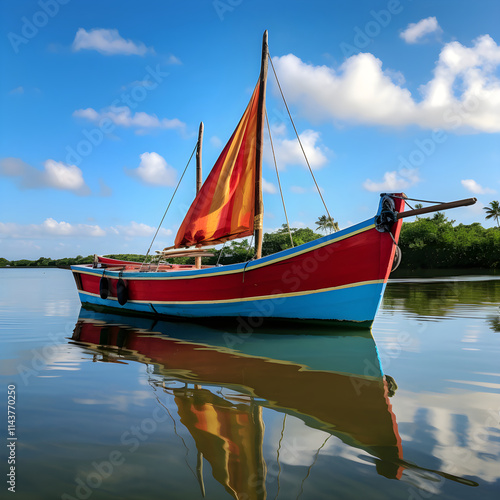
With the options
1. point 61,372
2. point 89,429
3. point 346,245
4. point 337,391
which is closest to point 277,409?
point 337,391

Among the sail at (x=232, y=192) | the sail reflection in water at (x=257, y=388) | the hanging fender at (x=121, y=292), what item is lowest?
the sail reflection in water at (x=257, y=388)

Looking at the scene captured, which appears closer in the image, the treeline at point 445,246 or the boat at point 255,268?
the boat at point 255,268

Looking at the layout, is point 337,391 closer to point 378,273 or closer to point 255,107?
point 378,273

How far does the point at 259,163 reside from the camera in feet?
32.6

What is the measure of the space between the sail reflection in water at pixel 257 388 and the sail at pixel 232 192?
3.08 meters

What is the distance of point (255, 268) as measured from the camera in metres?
8.52

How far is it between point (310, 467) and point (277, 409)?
3.65 ft

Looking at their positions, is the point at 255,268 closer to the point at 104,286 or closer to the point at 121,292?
the point at 121,292

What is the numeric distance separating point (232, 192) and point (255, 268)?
A: 280 cm

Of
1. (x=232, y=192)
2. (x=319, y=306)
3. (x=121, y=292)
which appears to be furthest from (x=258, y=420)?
(x=121, y=292)

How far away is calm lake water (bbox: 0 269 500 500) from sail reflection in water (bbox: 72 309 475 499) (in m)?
0.02

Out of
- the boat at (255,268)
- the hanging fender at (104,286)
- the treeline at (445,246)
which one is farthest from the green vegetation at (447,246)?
the hanging fender at (104,286)

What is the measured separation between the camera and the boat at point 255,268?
7746 mm

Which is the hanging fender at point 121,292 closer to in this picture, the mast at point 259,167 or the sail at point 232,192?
the sail at point 232,192
